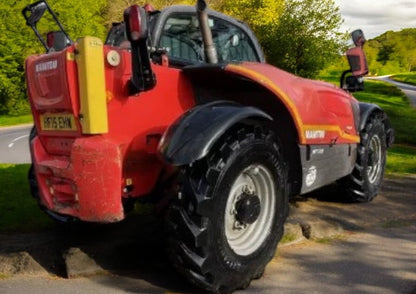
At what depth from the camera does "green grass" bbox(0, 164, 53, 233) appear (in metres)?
5.21

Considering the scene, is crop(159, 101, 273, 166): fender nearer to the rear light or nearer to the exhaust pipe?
the exhaust pipe

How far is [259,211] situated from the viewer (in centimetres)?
384

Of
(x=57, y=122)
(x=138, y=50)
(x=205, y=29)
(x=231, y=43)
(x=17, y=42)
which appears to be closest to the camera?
(x=138, y=50)

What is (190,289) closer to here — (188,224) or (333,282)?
(188,224)

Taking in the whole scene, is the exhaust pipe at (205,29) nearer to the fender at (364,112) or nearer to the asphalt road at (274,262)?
the asphalt road at (274,262)

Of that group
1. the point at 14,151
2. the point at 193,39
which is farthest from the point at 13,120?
the point at 193,39

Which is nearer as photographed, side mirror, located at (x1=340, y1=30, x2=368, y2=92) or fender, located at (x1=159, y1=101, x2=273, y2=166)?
fender, located at (x1=159, y1=101, x2=273, y2=166)

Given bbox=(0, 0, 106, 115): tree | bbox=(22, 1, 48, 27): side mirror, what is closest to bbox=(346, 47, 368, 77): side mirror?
bbox=(22, 1, 48, 27): side mirror

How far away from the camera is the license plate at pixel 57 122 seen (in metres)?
3.49

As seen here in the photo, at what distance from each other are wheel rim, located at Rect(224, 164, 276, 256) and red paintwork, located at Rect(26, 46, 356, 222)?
558 millimetres

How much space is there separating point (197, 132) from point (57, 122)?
103 cm

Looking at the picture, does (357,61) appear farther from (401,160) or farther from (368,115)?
(401,160)

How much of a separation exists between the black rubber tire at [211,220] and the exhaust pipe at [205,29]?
26.5 inches

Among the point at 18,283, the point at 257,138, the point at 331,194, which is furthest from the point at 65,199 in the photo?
the point at 331,194
